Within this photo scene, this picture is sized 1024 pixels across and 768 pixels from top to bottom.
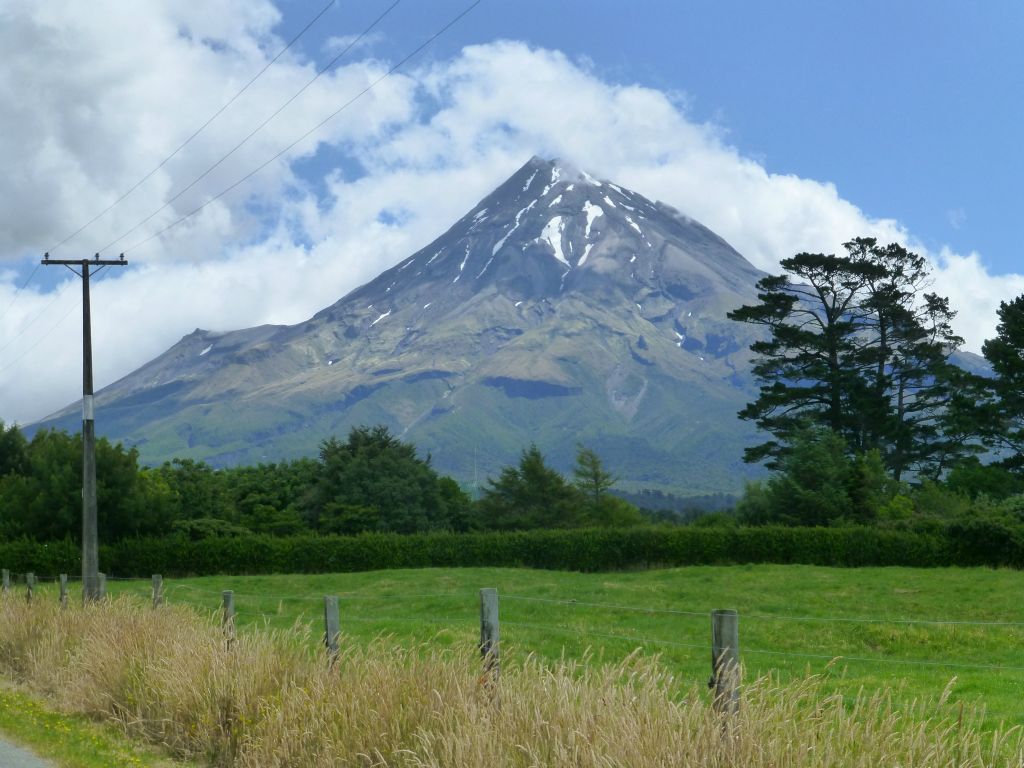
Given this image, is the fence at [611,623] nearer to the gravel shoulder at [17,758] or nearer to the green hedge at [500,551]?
the gravel shoulder at [17,758]

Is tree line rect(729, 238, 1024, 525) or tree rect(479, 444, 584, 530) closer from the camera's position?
tree line rect(729, 238, 1024, 525)

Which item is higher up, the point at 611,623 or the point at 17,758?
the point at 17,758

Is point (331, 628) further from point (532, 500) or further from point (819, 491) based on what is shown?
point (532, 500)

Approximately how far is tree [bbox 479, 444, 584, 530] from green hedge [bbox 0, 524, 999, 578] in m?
31.1

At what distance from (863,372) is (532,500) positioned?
26.4m

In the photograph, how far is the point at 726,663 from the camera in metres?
5.94

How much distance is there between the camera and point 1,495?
49.5m

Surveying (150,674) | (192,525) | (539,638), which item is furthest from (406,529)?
(150,674)

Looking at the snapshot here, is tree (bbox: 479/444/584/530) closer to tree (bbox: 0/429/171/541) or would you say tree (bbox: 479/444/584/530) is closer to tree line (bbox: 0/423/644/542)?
tree line (bbox: 0/423/644/542)

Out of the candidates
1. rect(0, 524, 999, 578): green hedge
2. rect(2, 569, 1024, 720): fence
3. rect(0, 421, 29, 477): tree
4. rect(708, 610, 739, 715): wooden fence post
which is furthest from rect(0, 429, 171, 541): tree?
rect(708, 610, 739, 715): wooden fence post

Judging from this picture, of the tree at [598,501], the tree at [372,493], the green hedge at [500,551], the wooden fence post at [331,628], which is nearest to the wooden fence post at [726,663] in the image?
the wooden fence post at [331,628]

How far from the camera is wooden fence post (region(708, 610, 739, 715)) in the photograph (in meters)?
5.86

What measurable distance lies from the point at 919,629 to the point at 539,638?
22.3 feet

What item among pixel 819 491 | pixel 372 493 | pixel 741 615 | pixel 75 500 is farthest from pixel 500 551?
pixel 741 615
